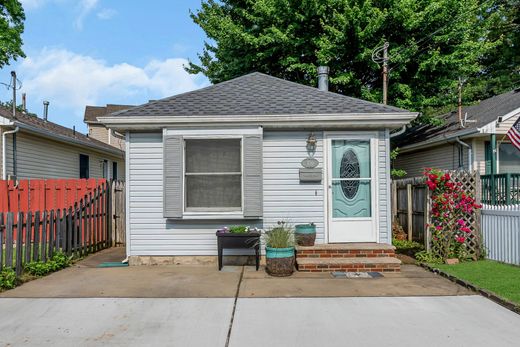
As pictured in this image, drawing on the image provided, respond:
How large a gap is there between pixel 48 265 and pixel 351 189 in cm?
531

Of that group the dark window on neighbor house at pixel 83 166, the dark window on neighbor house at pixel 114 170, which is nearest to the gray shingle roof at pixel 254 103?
the dark window on neighbor house at pixel 83 166

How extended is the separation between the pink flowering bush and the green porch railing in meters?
3.63

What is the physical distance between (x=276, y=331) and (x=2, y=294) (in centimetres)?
372

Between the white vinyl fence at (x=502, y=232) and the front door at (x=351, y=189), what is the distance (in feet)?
6.87

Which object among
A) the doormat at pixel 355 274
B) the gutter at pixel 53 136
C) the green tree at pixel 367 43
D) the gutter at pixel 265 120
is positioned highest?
the green tree at pixel 367 43

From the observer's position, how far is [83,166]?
49.5 feet

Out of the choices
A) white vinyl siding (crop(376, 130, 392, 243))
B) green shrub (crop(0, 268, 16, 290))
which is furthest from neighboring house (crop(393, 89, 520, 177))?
green shrub (crop(0, 268, 16, 290))

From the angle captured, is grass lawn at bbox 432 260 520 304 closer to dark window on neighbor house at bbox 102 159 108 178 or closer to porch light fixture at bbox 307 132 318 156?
porch light fixture at bbox 307 132 318 156

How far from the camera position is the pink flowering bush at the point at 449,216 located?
727 centimetres

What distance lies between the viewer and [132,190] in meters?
7.27

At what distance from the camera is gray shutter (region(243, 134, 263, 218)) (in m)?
7.05

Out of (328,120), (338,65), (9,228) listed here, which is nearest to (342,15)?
(338,65)

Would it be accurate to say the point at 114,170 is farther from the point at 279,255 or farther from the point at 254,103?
the point at 279,255

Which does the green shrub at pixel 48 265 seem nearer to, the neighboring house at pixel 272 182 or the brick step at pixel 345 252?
the neighboring house at pixel 272 182
